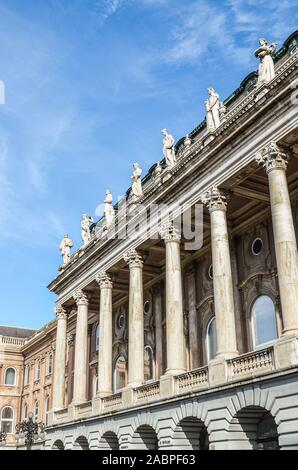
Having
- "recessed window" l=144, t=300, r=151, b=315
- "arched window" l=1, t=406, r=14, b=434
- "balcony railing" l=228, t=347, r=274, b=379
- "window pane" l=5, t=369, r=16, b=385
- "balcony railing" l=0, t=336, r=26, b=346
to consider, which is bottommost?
"balcony railing" l=228, t=347, r=274, b=379

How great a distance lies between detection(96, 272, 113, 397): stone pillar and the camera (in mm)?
34500

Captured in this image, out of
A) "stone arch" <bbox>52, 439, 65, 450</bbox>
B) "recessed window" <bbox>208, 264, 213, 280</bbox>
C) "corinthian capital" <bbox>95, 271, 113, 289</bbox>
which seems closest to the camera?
"recessed window" <bbox>208, 264, 213, 280</bbox>

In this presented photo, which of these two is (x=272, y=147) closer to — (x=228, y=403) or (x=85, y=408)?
(x=228, y=403)

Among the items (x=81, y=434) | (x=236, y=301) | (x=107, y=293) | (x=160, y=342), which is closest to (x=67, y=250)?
(x=107, y=293)

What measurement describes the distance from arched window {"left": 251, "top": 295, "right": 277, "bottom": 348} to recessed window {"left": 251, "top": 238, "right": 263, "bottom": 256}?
250 centimetres

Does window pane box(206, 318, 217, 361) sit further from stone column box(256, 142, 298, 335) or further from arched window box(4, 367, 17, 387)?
arched window box(4, 367, 17, 387)

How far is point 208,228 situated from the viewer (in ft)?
106

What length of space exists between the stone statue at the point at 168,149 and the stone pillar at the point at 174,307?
12.7ft

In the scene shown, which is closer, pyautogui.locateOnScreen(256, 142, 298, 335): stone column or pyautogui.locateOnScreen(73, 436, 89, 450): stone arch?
pyautogui.locateOnScreen(256, 142, 298, 335): stone column

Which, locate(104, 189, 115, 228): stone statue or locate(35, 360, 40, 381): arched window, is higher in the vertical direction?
locate(104, 189, 115, 228): stone statue

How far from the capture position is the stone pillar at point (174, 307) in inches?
1088

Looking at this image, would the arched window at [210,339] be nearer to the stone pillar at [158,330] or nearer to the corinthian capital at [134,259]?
the stone pillar at [158,330]

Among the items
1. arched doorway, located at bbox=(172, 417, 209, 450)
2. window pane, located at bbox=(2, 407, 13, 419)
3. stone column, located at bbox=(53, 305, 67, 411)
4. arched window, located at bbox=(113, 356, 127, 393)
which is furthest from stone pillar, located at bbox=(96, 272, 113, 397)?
window pane, located at bbox=(2, 407, 13, 419)

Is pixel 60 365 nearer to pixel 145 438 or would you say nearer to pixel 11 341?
pixel 145 438
